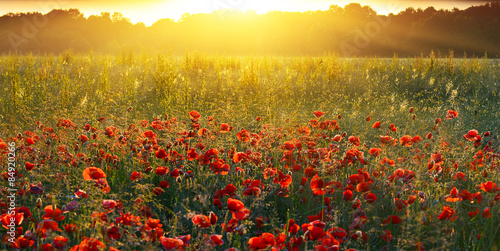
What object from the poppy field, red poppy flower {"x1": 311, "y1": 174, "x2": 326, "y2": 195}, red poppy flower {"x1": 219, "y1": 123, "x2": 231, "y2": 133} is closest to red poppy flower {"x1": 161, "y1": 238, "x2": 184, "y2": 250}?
the poppy field

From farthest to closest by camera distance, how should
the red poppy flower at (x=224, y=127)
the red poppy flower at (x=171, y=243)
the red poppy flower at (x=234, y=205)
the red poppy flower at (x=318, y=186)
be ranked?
the red poppy flower at (x=224, y=127) < the red poppy flower at (x=318, y=186) < the red poppy flower at (x=234, y=205) < the red poppy flower at (x=171, y=243)

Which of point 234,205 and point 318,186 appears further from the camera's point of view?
point 318,186

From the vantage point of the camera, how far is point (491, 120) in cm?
425

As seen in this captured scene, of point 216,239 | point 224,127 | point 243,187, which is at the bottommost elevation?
point 243,187

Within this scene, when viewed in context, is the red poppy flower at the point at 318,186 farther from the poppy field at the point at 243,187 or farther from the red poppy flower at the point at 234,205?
the red poppy flower at the point at 234,205

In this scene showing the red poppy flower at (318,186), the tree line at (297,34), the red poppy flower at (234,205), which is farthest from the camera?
the tree line at (297,34)

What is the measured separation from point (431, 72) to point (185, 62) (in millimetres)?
5972

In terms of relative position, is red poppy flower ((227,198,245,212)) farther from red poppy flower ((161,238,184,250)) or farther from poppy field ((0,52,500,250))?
red poppy flower ((161,238,184,250))

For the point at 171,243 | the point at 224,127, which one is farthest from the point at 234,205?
the point at 224,127

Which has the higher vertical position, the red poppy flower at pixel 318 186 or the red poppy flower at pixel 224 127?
the red poppy flower at pixel 224 127

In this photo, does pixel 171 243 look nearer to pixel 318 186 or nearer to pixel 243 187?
pixel 318 186

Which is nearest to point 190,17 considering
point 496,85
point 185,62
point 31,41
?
point 31,41

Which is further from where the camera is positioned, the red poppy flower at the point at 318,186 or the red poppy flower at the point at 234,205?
the red poppy flower at the point at 318,186

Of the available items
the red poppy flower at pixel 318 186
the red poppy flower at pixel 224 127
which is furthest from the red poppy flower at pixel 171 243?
the red poppy flower at pixel 224 127
